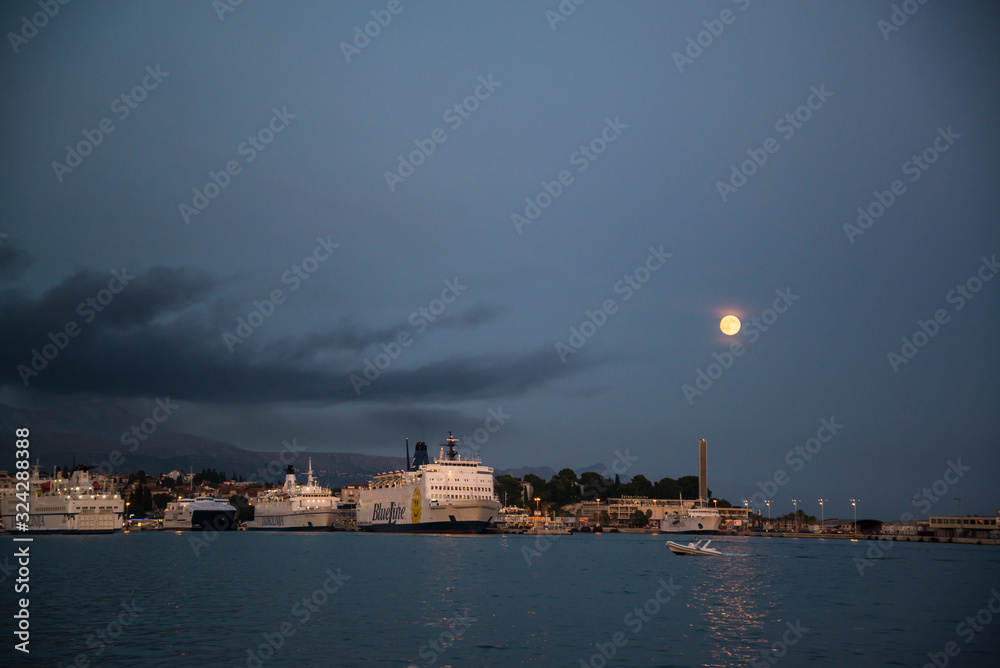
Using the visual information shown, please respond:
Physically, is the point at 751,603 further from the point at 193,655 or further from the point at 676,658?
the point at 193,655

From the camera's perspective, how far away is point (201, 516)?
173 meters

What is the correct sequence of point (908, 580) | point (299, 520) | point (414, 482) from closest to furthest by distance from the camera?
point (908, 580) → point (414, 482) → point (299, 520)

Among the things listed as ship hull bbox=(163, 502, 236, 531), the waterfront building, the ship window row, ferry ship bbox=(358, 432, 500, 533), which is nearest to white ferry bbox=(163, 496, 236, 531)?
ship hull bbox=(163, 502, 236, 531)

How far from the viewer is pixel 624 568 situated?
63.6 metres

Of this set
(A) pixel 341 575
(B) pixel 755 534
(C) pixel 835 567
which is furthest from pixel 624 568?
(B) pixel 755 534

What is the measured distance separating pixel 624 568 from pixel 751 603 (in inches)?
965

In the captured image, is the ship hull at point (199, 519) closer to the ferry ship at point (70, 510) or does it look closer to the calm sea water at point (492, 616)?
the ferry ship at point (70, 510)

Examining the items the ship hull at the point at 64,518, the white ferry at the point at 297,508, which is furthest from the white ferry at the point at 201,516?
the ship hull at the point at 64,518

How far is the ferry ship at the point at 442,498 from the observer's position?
119m

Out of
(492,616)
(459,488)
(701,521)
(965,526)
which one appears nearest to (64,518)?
(459,488)

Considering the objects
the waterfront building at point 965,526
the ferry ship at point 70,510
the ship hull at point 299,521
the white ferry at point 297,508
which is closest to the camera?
the ferry ship at point 70,510

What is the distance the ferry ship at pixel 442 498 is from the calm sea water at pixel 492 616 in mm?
57933

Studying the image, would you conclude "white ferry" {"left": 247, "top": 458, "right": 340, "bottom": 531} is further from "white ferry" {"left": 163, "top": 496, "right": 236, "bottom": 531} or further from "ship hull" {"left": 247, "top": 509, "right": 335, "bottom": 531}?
"white ferry" {"left": 163, "top": 496, "right": 236, "bottom": 531}

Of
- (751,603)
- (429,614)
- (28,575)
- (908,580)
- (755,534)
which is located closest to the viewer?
(429,614)
